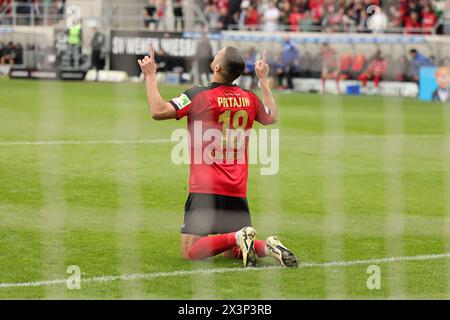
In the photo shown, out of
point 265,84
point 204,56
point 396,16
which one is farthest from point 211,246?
point 396,16

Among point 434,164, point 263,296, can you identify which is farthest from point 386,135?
point 263,296

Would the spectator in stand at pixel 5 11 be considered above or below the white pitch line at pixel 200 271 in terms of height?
above

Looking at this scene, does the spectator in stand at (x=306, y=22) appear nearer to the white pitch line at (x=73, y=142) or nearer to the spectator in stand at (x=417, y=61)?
the spectator in stand at (x=417, y=61)

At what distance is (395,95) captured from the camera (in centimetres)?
3294

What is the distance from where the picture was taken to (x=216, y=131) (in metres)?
8.70

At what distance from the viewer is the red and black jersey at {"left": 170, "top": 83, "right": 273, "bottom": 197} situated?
8.59 m

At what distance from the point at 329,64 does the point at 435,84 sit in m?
4.85

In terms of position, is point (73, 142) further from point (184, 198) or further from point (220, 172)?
point (220, 172)

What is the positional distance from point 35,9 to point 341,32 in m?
14.1

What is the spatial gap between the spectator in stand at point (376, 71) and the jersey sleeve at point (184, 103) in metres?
25.4

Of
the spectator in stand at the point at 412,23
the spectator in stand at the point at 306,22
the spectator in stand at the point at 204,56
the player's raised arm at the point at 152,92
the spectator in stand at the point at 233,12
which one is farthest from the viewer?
the spectator in stand at the point at 233,12

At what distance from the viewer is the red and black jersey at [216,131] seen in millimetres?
8594

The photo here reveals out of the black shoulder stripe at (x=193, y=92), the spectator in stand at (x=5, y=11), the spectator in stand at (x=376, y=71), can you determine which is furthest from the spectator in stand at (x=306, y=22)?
the black shoulder stripe at (x=193, y=92)

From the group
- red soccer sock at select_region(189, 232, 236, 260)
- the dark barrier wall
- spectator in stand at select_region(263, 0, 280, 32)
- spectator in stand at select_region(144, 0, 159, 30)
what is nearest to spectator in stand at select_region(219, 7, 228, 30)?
spectator in stand at select_region(263, 0, 280, 32)
